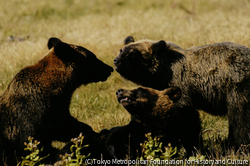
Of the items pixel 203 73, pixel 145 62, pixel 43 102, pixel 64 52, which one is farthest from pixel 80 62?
pixel 203 73

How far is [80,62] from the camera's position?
17.0 ft

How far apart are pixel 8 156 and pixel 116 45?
6946 millimetres

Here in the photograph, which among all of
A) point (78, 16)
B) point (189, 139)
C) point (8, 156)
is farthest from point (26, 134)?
point (78, 16)

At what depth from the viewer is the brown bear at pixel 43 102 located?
459 cm

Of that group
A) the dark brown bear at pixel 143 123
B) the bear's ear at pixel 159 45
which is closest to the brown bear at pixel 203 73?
the bear's ear at pixel 159 45

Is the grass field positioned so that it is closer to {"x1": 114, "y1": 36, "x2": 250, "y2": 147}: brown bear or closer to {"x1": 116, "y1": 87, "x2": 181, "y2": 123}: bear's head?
{"x1": 114, "y1": 36, "x2": 250, "y2": 147}: brown bear

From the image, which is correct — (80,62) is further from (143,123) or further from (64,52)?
(143,123)

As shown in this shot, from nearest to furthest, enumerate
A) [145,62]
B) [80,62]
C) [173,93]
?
1. [173,93]
2. [80,62]
3. [145,62]

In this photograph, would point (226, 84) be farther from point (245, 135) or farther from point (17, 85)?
point (17, 85)

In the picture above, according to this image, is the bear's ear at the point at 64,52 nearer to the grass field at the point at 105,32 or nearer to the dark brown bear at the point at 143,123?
the dark brown bear at the point at 143,123

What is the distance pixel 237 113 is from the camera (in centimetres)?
491

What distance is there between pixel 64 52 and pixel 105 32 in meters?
9.14

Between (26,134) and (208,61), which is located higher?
(208,61)

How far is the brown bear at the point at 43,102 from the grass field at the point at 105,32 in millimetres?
1724
